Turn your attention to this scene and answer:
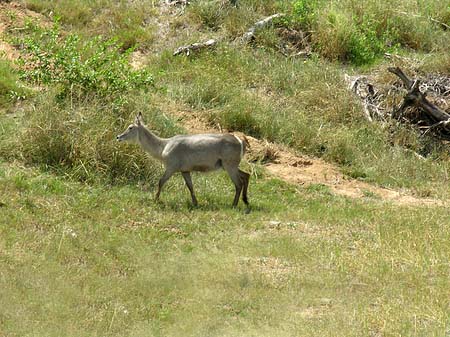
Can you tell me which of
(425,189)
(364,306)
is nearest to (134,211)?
(364,306)

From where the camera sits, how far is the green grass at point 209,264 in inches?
325

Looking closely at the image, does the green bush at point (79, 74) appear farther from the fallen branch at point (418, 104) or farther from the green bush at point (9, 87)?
the fallen branch at point (418, 104)

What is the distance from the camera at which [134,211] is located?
36.9 ft

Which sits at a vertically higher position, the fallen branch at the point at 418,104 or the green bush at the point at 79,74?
the green bush at the point at 79,74

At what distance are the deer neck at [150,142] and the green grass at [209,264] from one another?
59 centimetres

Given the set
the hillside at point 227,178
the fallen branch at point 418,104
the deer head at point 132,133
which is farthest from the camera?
the fallen branch at point 418,104

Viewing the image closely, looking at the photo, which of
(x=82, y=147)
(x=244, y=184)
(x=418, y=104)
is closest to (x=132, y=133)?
(x=82, y=147)

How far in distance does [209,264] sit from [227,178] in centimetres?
378

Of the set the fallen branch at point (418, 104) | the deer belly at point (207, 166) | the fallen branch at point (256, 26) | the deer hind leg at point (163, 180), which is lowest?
the fallen branch at point (418, 104)

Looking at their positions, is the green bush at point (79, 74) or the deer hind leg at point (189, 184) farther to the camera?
the green bush at point (79, 74)

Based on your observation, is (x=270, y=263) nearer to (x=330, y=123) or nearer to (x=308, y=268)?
(x=308, y=268)

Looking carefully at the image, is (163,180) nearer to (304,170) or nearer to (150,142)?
(150,142)

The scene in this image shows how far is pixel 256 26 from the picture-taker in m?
18.5

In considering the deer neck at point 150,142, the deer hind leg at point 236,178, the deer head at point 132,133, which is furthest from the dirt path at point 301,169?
the deer head at point 132,133
